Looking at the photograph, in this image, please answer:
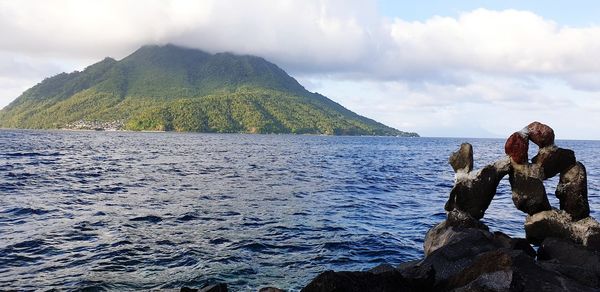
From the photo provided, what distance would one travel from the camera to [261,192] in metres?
37.7

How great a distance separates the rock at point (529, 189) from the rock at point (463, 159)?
1.73 metres

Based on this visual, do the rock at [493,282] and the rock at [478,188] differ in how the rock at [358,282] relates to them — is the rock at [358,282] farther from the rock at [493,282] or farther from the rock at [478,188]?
the rock at [478,188]

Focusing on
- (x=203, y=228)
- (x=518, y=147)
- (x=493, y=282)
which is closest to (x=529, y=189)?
(x=518, y=147)

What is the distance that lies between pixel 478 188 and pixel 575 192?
3.50 m

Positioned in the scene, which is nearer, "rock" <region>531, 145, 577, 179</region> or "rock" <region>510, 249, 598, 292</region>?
"rock" <region>510, 249, 598, 292</region>

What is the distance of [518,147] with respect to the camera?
17.2m

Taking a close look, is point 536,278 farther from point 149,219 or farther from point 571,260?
point 149,219

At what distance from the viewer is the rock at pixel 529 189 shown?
1725 centimetres

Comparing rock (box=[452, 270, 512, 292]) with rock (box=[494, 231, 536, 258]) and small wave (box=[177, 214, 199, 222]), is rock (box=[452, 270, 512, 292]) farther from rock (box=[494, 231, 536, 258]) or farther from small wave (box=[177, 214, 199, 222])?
small wave (box=[177, 214, 199, 222])

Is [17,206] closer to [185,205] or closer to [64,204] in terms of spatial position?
[64,204]

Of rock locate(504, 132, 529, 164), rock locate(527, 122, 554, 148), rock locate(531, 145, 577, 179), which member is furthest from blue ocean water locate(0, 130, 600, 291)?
rock locate(527, 122, 554, 148)

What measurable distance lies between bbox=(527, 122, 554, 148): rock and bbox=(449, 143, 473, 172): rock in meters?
2.46

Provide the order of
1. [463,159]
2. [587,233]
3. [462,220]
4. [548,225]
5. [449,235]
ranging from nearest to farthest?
[587,233] → [449,235] → [548,225] → [462,220] → [463,159]

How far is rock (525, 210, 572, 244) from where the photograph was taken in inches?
648
